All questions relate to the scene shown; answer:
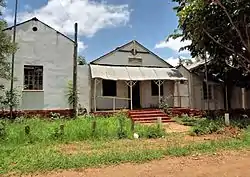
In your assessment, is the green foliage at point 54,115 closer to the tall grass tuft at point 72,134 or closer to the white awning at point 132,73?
the white awning at point 132,73

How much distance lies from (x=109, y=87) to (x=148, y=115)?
4240mm

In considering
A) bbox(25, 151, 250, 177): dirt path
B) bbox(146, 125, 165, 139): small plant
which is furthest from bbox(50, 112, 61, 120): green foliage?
bbox(25, 151, 250, 177): dirt path

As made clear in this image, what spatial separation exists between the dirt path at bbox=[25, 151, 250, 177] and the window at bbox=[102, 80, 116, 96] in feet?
48.9

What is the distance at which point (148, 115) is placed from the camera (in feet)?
68.7

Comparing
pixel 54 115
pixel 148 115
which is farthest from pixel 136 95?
pixel 54 115

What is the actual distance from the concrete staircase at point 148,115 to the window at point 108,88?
313cm

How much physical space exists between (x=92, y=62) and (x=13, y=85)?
6296mm

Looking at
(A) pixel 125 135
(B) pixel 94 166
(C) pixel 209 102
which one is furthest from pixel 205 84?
(B) pixel 94 166

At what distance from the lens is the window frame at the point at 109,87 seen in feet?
76.1

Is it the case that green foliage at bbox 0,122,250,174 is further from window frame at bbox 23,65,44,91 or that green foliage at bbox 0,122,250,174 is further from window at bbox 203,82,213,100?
window at bbox 203,82,213,100

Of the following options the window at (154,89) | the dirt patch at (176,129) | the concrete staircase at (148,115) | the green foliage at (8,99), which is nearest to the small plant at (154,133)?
the dirt patch at (176,129)

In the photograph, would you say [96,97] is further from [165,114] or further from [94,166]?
[94,166]

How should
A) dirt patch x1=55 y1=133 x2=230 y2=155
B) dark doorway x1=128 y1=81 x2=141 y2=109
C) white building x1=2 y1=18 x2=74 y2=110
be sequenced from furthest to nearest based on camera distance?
dark doorway x1=128 y1=81 x2=141 y2=109
white building x1=2 y1=18 x2=74 y2=110
dirt patch x1=55 y1=133 x2=230 y2=155

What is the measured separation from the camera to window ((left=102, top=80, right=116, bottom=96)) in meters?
23.2
